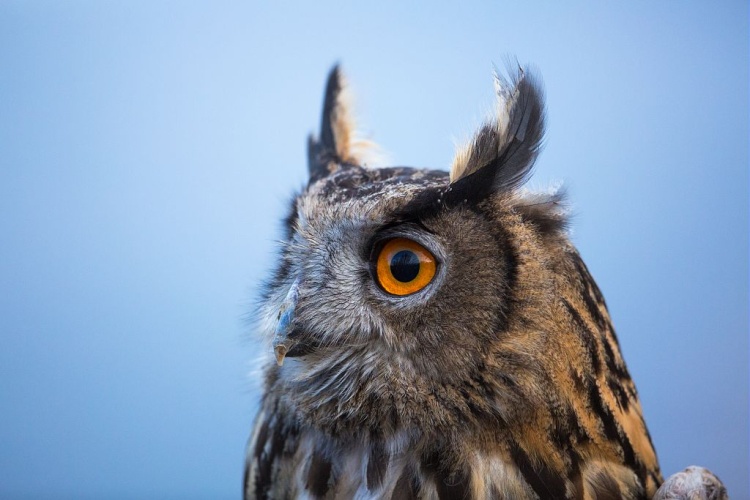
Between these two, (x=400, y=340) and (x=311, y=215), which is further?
(x=311, y=215)

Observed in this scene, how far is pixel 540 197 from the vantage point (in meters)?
1.02

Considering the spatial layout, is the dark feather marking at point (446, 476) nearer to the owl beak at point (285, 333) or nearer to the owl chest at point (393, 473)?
the owl chest at point (393, 473)

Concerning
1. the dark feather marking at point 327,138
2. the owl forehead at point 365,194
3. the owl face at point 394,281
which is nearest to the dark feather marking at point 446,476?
the owl face at point 394,281

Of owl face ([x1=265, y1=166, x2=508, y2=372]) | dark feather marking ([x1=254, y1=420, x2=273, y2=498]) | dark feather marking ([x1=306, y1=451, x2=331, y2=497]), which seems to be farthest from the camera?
dark feather marking ([x1=254, y1=420, x2=273, y2=498])

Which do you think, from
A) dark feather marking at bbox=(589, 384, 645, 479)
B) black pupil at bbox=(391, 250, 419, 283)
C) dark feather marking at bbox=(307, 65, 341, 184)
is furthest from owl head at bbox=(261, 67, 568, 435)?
dark feather marking at bbox=(307, 65, 341, 184)

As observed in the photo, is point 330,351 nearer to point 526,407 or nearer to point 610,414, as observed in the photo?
point 526,407

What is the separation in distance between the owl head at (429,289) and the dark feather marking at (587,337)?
0.07 metres

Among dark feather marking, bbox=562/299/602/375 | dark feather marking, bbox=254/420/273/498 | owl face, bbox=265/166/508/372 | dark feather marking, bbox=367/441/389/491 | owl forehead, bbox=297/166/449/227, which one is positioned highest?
owl forehead, bbox=297/166/449/227

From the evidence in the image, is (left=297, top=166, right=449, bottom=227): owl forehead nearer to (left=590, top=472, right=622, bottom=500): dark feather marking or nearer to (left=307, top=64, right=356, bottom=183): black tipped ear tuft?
(left=307, top=64, right=356, bottom=183): black tipped ear tuft

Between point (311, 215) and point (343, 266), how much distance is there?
5.0 inches

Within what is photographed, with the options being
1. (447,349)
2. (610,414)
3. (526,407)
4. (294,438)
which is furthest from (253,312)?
(610,414)

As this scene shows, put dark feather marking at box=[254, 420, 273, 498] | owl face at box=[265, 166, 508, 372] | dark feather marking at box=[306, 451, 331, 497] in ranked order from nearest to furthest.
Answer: owl face at box=[265, 166, 508, 372] < dark feather marking at box=[306, 451, 331, 497] < dark feather marking at box=[254, 420, 273, 498]

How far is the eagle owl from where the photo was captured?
92 centimetres

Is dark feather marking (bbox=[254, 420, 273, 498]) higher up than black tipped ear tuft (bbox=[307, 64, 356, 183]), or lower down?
lower down
